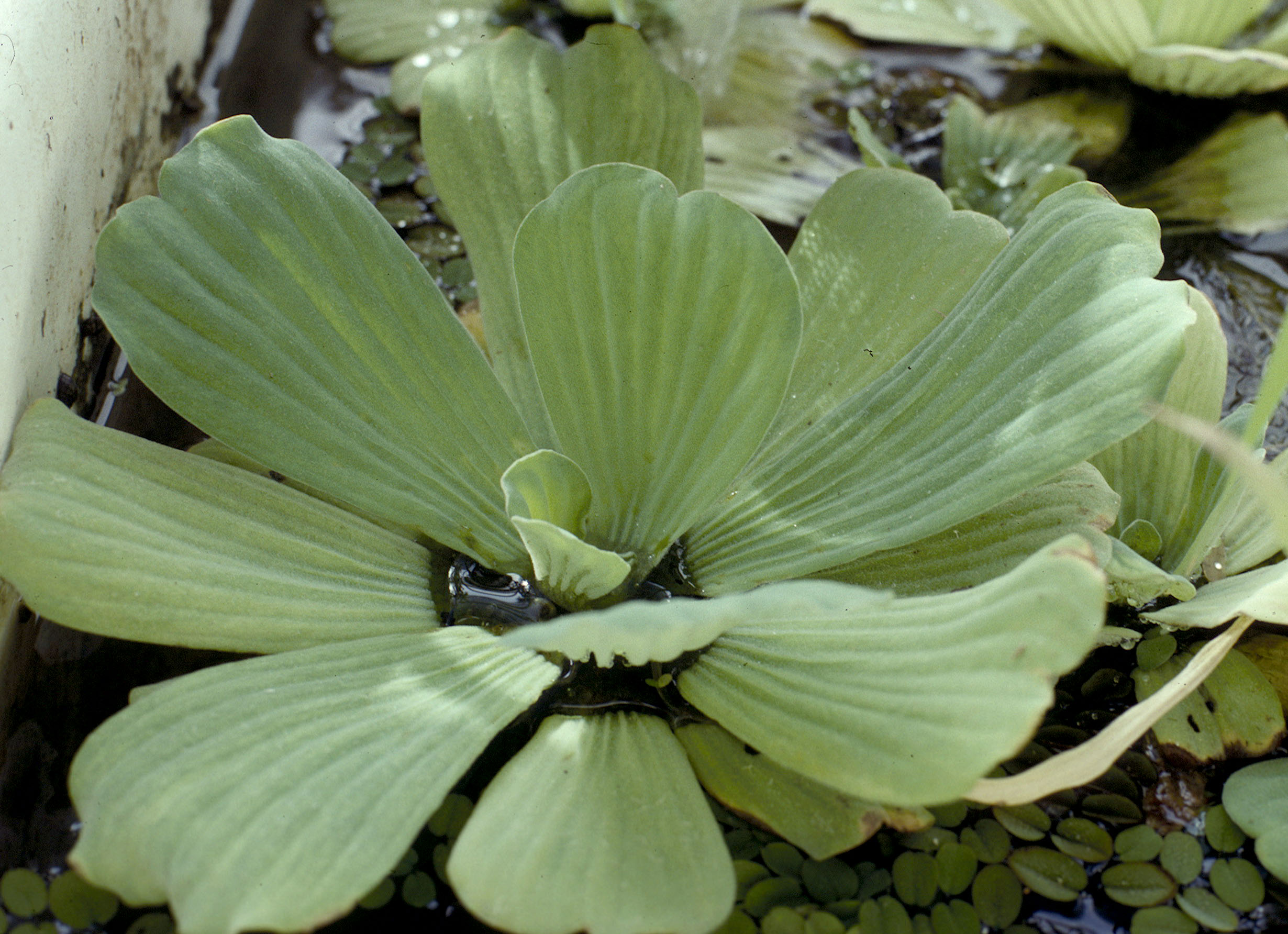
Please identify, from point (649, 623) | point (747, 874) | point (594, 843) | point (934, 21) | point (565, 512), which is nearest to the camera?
point (649, 623)

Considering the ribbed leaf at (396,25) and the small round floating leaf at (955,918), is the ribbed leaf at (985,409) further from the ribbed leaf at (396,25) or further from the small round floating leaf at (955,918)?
the ribbed leaf at (396,25)

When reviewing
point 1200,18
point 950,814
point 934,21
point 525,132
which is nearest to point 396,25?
point 525,132

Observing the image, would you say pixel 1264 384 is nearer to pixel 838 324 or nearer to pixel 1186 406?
pixel 1186 406

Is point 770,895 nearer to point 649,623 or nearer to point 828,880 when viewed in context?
point 828,880

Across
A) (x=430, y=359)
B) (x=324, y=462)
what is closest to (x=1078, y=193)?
(x=430, y=359)

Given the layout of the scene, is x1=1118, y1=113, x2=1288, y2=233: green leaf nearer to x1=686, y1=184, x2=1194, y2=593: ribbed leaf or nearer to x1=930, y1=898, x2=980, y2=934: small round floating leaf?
x1=686, y1=184, x2=1194, y2=593: ribbed leaf

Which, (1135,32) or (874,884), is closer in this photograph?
(874,884)

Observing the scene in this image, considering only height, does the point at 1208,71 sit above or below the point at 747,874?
above
